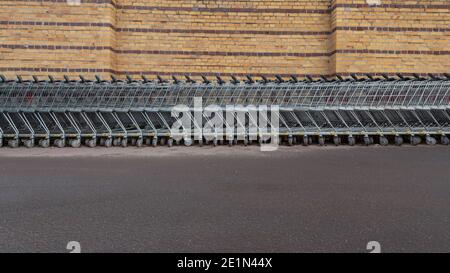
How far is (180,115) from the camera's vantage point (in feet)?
29.5

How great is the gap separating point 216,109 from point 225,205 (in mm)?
5159

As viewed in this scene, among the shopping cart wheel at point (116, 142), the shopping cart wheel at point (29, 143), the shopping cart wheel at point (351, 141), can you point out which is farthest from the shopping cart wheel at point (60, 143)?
the shopping cart wheel at point (351, 141)

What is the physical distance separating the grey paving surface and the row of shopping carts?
235 centimetres

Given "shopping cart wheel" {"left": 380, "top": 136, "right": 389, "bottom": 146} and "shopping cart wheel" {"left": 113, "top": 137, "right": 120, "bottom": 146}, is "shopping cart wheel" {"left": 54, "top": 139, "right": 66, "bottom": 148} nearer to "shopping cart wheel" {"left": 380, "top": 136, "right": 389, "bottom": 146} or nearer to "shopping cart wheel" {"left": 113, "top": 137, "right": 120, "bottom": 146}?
"shopping cart wheel" {"left": 113, "top": 137, "right": 120, "bottom": 146}

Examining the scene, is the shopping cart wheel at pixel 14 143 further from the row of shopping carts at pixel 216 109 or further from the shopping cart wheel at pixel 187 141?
the shopping cart wheel at pixel 187 141

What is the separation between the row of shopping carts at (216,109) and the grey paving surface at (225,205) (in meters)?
2.35

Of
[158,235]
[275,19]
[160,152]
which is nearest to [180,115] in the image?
[160,152]

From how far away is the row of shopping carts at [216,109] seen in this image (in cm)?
873

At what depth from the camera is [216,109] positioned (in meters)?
8.73

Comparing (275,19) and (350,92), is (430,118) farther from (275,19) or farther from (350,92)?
(275,19)

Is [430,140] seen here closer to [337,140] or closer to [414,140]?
[414,140]

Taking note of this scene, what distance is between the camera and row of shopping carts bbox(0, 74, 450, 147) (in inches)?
344

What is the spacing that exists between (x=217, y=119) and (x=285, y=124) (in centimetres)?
157
